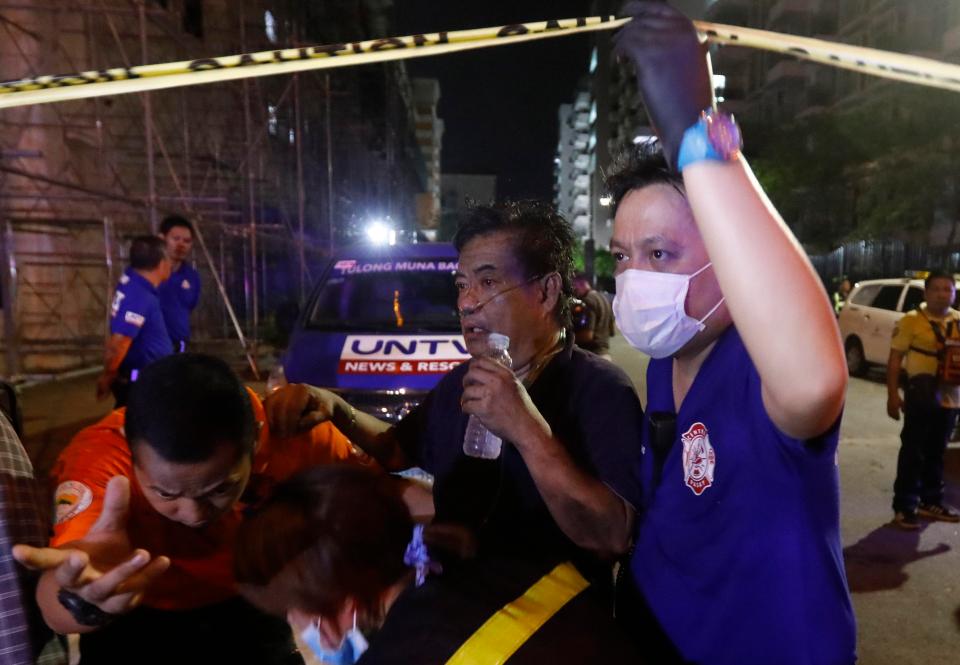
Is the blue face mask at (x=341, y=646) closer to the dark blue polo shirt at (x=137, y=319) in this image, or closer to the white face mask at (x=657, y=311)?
the white face mask at (x=657, y=311)

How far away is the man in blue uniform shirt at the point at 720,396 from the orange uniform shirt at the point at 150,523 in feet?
2.93

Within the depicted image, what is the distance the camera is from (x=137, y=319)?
15.8 ft

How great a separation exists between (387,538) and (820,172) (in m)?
31.6

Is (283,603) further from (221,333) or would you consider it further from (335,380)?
(221,333)

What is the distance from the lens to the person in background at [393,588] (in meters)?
0.93

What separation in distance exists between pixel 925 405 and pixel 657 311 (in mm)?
5037

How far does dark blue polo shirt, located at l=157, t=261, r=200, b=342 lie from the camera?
18.7 ft

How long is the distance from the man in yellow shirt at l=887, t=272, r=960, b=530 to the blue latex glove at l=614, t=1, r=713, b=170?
209 inches

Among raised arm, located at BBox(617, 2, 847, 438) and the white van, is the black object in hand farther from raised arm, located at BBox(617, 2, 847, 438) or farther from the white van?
the white van

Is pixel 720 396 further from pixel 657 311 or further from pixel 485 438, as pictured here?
pixel 485 438

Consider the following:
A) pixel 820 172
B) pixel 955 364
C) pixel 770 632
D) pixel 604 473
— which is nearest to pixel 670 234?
pixel 604 473

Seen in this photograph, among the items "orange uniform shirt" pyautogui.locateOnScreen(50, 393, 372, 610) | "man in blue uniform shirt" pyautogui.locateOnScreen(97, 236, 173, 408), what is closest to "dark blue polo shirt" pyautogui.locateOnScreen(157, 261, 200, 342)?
"man in blue uniform shirt" pyautogui.locateOnScreen(97, 236, 173, 408)

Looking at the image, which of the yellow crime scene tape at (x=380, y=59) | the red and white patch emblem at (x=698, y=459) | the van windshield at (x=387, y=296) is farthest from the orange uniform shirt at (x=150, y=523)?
the van windshield at (x=387, y=296)

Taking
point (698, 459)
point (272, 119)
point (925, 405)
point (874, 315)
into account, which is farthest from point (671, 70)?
point (272, 119)
